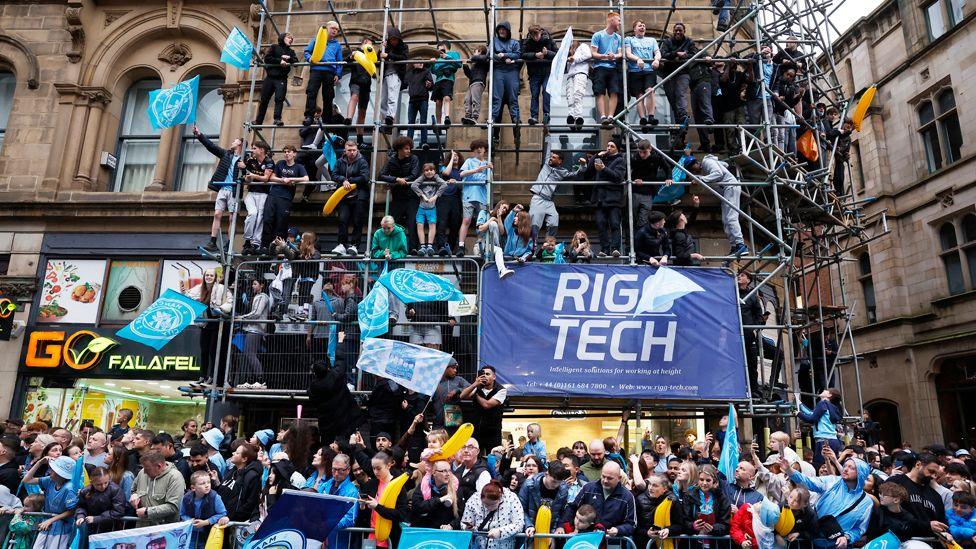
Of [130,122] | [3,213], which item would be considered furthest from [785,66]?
[3,213]

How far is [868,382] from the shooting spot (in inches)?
1013

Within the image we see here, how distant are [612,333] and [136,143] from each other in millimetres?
13353

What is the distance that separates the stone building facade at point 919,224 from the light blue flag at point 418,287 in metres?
18.8

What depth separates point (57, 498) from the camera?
26.2 feet

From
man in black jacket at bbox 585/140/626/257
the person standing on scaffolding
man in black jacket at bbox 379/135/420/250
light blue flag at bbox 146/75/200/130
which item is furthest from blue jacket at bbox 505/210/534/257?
light blue flag at bbox 146/75/200/130

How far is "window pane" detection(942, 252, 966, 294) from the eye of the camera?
75.8 feet

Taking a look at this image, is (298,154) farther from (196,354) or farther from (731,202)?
(731,202)

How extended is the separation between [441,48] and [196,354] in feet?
29.0

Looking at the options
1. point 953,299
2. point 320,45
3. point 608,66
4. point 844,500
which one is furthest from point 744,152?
point 953,299

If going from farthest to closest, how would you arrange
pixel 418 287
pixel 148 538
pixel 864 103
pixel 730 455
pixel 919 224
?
pixel 919 224, pixel 864 103, pixel 418 287, pixel 730 455, pixel 148 538

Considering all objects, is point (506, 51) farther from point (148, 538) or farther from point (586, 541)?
point (148, 538)

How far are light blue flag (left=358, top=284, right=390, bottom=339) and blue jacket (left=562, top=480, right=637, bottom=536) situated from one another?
168 inches

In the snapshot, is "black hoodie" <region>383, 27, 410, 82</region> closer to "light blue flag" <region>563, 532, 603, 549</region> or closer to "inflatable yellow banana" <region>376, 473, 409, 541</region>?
"inflatable yellow banana" <region>376, 473, 409, 541</region>

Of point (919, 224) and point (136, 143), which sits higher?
point (919, 224)
